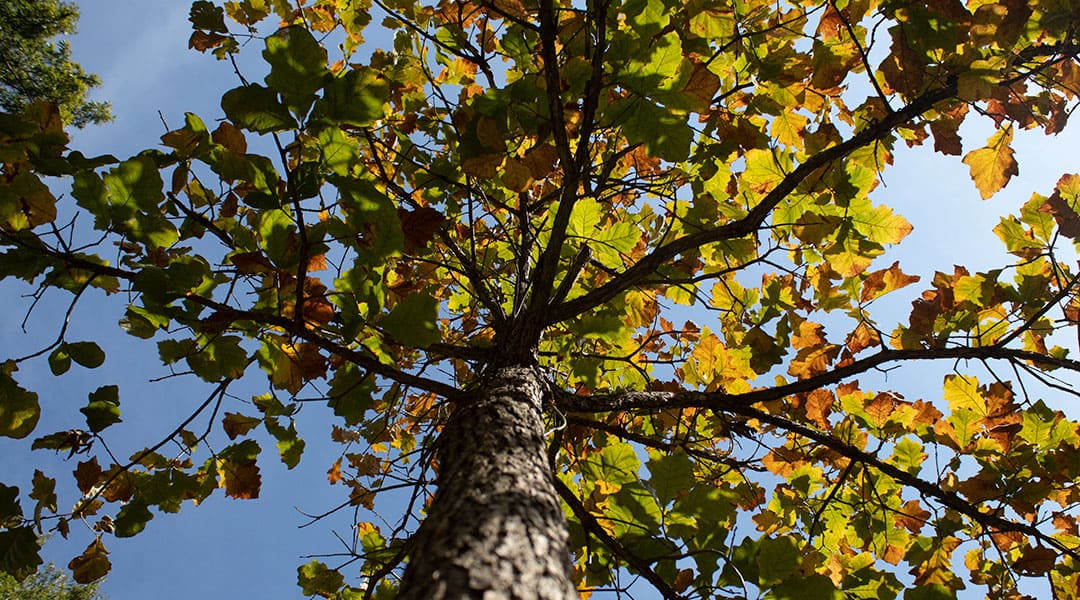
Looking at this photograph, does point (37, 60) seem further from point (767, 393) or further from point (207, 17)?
point (767, 393)

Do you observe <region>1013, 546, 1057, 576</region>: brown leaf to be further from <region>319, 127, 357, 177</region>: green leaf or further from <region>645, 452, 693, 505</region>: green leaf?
<region>319, 127, 357, 177</region>: green leaf

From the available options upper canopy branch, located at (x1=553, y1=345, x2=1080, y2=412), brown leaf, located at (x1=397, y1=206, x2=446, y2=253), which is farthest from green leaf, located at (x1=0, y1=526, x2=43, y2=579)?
upper canopy branch, located at (x1=553, y1=345, x2=1080, y2=412)

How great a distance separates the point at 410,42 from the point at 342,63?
418 millimetres

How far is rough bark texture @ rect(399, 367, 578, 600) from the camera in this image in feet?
2.48

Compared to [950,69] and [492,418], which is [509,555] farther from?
[950,69]

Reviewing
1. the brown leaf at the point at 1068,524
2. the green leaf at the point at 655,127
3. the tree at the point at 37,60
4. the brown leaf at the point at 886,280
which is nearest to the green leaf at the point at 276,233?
the green leaf at the point at 655,127

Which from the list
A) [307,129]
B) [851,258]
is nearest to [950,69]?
[851,258]

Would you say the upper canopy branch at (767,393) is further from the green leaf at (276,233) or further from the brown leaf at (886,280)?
the green leaf at (276,233)

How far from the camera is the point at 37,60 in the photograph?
1134cm

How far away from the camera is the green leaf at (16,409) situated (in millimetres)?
1428

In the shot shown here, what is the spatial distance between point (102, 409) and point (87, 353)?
0.66ft

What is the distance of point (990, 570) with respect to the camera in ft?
7.52

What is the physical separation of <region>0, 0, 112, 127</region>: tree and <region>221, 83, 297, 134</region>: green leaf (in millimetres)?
12891

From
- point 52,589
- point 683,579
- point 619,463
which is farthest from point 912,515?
point 52,589
